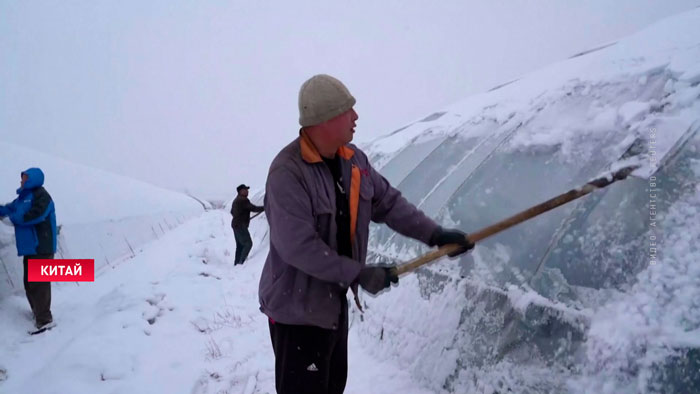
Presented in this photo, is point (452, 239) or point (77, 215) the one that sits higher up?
point (452, 239)

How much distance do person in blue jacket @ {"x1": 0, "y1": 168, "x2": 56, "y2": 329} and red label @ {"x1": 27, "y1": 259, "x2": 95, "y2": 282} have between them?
68 millimetres

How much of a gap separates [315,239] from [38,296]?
503 cm

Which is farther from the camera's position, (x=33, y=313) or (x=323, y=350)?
(x=33, y=313)

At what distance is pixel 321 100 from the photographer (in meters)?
1.83

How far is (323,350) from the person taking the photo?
6.48ft

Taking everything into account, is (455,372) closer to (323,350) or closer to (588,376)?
(588,376)

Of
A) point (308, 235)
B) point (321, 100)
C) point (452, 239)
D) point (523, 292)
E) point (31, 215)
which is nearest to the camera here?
point (308, 235)

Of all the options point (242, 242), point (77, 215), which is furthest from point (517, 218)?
point (77, 215)

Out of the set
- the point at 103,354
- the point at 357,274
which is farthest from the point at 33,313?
the point at 357,274

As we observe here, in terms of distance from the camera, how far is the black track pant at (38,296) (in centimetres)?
468

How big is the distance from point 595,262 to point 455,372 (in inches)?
50.6

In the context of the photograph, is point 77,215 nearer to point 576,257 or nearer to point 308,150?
point 308,150

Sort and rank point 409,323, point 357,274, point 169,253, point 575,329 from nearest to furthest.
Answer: point 357,274 < point 575,329 < point 409,323 < point 169,253

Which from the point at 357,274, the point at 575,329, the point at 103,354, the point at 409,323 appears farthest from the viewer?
the point at 103,354
